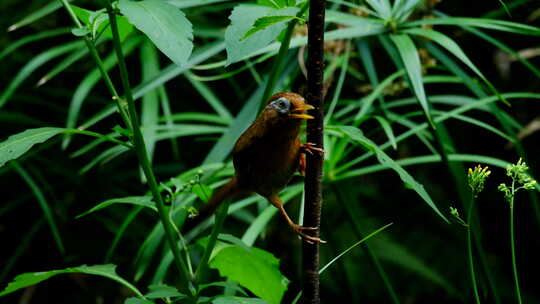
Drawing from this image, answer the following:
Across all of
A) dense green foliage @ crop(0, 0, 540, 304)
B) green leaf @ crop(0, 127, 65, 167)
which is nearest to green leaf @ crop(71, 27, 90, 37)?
green leaf @ crop(0, 127, 65, 167)

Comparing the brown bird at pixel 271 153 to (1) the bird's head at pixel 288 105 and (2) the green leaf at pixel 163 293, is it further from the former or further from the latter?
(2) the green leaf at pixel 163 293

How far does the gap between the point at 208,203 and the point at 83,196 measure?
1.32 meters

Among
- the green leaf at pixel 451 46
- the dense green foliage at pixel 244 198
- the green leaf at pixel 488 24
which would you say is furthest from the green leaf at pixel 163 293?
the dense green foliage at pixel 244 198

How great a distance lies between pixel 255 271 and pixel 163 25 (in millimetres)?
431

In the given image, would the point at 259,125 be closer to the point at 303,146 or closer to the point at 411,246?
the point at 303,146

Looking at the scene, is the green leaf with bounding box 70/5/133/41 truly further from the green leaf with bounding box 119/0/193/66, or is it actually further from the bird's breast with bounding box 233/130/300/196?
the bird's breast with bounding box 233/130/300/196

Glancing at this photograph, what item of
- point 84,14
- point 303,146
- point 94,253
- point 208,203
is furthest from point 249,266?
point 94,253

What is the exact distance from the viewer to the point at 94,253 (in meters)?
2.25

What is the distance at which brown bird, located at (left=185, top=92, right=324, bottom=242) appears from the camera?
88 cm

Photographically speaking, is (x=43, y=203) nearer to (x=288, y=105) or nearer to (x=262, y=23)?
(x=288, y=105)

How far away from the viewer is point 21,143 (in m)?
0.77

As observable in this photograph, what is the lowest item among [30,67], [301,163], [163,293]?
[163,293]

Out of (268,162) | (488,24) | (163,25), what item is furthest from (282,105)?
(488,24)

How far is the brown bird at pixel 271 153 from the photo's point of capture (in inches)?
34.5
